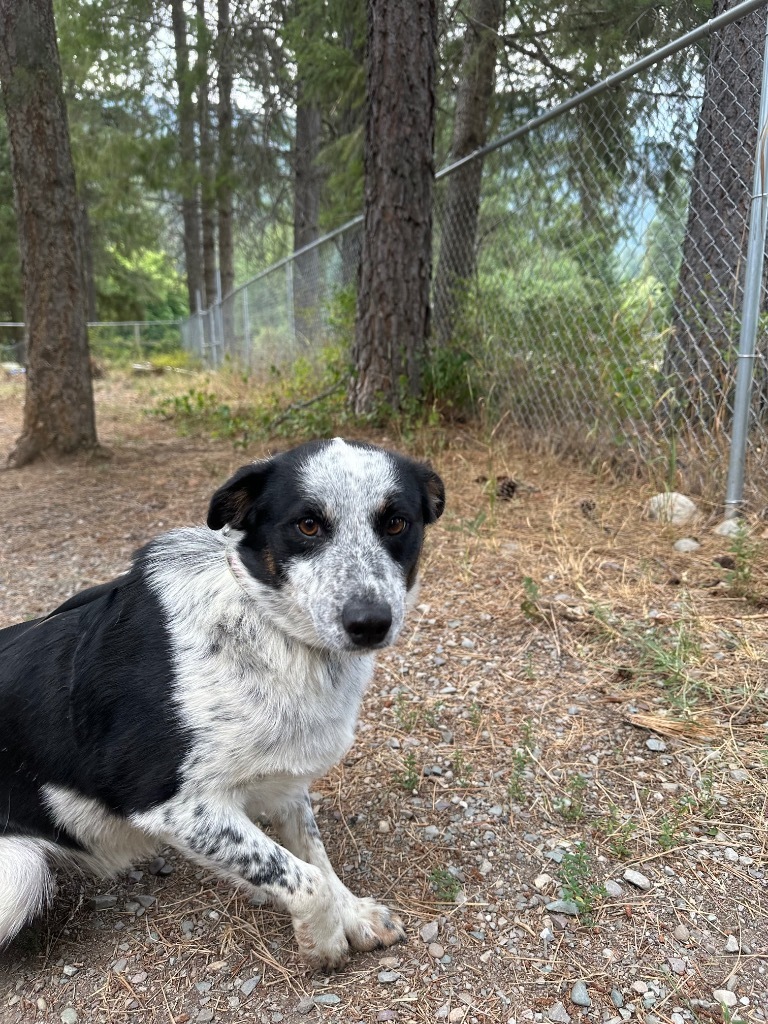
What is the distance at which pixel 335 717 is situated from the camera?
1855 mm

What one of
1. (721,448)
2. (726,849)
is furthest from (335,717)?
(721,448)

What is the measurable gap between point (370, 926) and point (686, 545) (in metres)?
2.66

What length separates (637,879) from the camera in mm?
1894

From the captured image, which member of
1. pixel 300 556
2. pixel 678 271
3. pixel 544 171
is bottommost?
pixel 300 556

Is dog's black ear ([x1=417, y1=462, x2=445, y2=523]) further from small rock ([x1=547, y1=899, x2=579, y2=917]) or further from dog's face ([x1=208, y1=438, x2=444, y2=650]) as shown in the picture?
small rock ([x1=547, y1=899, x2=579, y2=917])

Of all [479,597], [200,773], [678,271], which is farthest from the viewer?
[678,271]

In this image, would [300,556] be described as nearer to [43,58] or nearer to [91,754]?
[91,754]

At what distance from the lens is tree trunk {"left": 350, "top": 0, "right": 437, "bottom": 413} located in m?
5.37

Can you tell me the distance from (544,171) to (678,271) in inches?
53.5

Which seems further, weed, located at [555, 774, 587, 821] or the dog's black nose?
weed, located at [555, 774, 587, 821]

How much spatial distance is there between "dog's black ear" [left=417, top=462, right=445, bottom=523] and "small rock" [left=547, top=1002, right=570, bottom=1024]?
4.25ft

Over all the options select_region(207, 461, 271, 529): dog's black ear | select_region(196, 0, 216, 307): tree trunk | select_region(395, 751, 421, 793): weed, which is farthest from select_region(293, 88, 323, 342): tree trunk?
select_region(395, 751, 421, 793): weed

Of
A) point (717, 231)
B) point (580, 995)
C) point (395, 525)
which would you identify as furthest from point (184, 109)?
point (580, 995)

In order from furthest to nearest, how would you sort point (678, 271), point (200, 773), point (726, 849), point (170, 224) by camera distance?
point (170, 224), point (678, 271), point (726, 849), point (200, 773)
